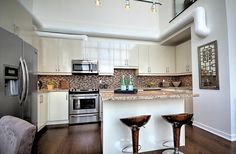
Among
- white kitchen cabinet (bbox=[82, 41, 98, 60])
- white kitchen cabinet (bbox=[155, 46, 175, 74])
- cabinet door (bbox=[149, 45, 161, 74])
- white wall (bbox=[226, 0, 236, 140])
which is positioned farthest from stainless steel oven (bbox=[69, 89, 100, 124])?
white wall (bbox=[226, 0, 236, 140])

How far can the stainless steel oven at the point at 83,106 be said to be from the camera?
362 cm

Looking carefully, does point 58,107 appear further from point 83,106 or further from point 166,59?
point 166,59

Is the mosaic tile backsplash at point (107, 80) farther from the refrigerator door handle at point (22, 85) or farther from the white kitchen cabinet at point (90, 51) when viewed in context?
the refrigerator door handle at point (22, 85)

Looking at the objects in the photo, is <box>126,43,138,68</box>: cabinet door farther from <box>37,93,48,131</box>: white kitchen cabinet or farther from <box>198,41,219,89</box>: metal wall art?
<box>37,93,48,131</box>: white kitchen cabinet

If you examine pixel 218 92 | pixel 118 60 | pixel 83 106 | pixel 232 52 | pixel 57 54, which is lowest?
pixel 83 106

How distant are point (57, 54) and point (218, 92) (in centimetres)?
412

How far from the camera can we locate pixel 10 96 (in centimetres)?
174

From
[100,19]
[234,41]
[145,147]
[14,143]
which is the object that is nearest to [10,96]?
[14,143]

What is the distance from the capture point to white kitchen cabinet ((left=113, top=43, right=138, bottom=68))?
4.44 meters

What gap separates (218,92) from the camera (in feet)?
8.84

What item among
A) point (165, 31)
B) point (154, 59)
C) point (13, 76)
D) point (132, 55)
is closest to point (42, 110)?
point (13, 76)

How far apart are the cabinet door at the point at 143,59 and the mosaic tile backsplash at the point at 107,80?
36 centimetres

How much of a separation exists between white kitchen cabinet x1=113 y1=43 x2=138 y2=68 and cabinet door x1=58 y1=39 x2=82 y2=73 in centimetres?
117

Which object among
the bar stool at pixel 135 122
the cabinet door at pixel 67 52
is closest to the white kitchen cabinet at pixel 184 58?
the bar stool at pixel 135 122
